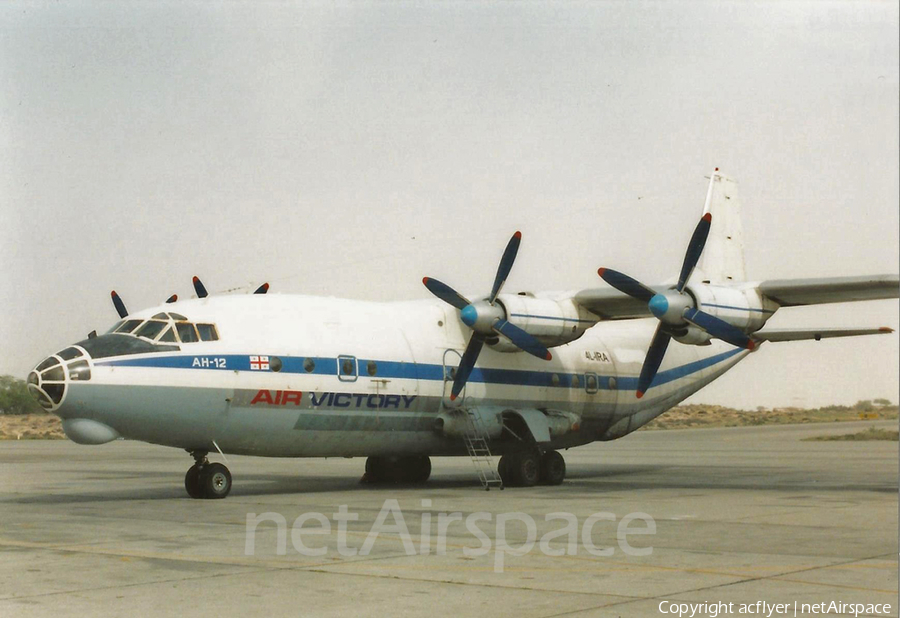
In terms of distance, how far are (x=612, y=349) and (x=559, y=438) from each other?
326 centimetres

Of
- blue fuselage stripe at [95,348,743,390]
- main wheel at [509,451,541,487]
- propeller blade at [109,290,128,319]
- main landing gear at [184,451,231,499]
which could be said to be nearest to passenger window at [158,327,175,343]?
blue fuselage stripe at [95,348,743,390]

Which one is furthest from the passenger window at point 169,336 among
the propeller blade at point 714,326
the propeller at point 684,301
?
the propeller blade at point 714,326

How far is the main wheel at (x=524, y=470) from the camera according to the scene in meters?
25.3

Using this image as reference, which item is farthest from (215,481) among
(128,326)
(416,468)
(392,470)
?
(416,468)

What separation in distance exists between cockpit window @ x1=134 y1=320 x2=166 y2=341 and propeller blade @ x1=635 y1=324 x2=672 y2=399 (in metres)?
11.4

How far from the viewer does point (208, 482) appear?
2075 centimetres

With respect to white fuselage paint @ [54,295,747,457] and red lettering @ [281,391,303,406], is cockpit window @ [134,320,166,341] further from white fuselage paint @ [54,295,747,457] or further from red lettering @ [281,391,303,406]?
red lettering @ [281,391,303,406]

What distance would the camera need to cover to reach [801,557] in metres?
12.6

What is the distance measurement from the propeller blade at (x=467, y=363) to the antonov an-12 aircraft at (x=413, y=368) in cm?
3

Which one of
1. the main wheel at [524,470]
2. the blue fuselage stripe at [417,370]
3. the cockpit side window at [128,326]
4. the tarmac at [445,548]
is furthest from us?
the main wheel at [524,470]

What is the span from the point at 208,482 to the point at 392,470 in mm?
6456

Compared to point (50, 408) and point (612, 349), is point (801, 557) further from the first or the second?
point (612, 349)

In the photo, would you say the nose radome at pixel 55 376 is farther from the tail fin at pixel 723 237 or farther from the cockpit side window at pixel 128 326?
the tail fin at pixel 723 237

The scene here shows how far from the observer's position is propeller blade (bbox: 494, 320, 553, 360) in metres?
24.1
